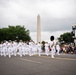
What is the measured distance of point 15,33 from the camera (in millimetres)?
109125

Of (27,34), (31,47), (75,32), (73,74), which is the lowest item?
(73,74)

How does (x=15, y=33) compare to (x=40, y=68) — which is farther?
(x=15, y=33)

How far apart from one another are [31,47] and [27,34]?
81.7 metres

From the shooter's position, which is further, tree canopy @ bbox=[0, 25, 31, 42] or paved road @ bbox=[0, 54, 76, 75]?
tree canopy @ bbox=[0, 25, 31, 42]

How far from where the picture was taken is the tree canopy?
346 feet

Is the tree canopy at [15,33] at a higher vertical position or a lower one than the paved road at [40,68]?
higher

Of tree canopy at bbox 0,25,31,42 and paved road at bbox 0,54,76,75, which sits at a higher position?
tree canopy at bbox 0,25,31,42

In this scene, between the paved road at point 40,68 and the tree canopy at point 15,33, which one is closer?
the paved road at point 40,68

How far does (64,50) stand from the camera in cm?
3862

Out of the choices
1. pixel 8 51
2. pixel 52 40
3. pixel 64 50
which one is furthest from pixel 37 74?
pixel 64 50

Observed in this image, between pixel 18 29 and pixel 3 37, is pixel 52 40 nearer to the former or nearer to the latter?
pixel 3 37

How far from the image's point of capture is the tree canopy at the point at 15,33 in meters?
106

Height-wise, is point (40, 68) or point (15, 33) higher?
point (15, 33)

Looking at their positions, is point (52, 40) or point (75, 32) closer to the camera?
point (52, 40)
